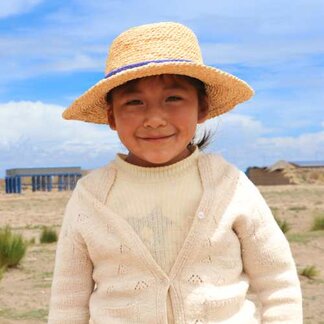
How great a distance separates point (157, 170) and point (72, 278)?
50cm

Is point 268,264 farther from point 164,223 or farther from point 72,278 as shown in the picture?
point 72,278

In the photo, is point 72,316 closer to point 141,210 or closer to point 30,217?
point 141,210

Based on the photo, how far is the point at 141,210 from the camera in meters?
2.77

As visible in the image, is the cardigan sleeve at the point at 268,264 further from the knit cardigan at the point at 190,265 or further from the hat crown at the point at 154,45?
the hat crown at the point at 154,45

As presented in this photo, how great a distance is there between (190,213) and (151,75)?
505 millimetres

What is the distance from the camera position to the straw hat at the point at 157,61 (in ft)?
8.82

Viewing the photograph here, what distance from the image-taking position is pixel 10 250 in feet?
37.2

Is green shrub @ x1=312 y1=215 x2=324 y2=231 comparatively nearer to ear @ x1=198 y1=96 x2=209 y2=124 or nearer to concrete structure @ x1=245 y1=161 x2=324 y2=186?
ear @ x1=198 y1=96 x2=209 y2=124

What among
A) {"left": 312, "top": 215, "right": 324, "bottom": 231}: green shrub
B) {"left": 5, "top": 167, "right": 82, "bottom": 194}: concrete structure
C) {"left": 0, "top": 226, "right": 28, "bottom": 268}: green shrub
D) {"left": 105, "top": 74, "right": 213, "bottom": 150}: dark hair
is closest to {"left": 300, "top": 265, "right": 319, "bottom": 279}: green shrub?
{"left": 0, "top": 226, "right": 28, "bottom": 268}: green shrub

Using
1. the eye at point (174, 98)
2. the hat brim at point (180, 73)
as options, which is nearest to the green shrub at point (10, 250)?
the hat brim at point (180, 73)

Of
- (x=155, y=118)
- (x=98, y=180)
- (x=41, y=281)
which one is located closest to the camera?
(x=155, y=118)

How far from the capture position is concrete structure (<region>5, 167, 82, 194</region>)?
51531 millimetres

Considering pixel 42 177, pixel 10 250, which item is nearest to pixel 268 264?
pixel 10 250

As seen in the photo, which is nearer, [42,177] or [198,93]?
[198,93]
